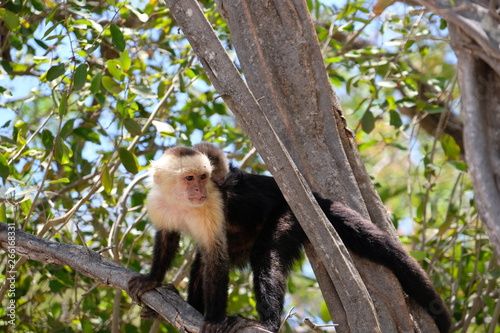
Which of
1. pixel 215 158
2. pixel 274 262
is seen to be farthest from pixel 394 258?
pixel 215 158

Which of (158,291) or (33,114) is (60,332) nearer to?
(158,291)

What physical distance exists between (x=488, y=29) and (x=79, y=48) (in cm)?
268

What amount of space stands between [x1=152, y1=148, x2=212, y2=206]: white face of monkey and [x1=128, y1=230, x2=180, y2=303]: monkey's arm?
0.66ft

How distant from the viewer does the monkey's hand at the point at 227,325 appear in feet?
8.70

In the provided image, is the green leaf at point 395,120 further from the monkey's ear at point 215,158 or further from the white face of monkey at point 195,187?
the white face of monkey at point 195,187

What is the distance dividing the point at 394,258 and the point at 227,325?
84cm

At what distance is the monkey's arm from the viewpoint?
2.89 metres

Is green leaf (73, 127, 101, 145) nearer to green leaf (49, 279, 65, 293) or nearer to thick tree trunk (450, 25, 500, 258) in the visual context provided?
green leaf (49, 279, 65, 293)

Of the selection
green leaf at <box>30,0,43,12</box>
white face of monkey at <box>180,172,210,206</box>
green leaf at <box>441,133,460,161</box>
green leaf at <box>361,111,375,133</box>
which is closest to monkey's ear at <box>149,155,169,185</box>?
white face of monkey at <box>180,172,210,206</box>

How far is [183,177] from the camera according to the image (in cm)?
308

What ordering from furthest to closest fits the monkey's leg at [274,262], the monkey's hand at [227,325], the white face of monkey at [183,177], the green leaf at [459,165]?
1. the green leaf at [459,165]
2. the white face of monkey at [183,177]
3. the monkey's leg at [274,262]
4. the monkey's hand at [227,325]

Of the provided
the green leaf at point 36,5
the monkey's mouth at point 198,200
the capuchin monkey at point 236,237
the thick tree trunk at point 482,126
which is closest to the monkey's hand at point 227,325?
the capuchin monkey at point 236,237

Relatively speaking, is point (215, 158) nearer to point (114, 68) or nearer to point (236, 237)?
point (236, 237)

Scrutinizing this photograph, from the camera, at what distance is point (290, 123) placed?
3.02 metres
